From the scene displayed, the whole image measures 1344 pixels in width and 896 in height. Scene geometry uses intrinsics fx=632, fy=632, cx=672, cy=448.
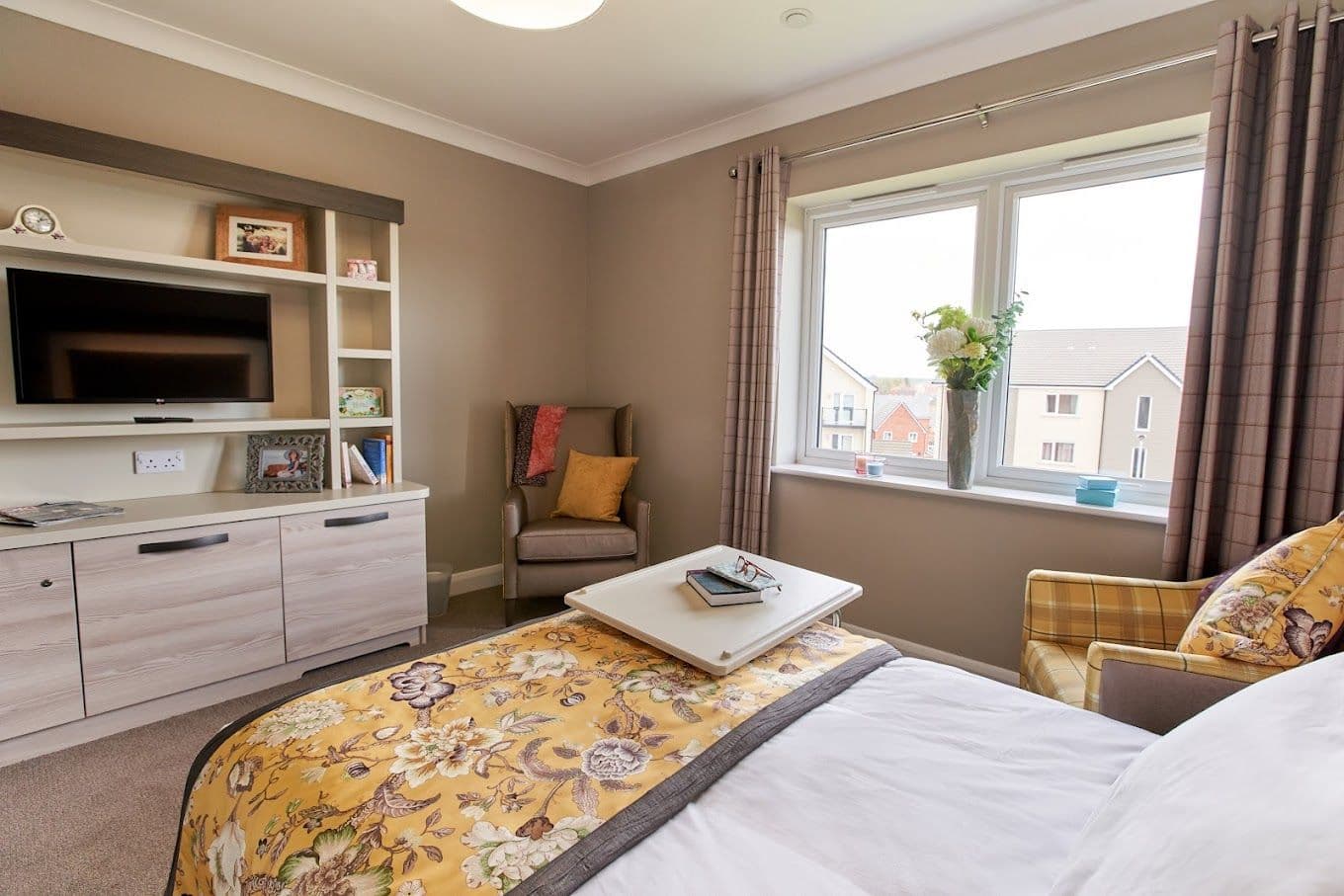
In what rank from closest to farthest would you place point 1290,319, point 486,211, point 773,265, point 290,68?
point 1290,319, point 290,68, point 773,265, point 486,211

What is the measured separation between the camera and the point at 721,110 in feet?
10.6

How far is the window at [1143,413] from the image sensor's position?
2.49 m

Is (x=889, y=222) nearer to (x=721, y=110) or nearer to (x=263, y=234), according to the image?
(x=721, y=110)

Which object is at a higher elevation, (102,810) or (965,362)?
(965,362)

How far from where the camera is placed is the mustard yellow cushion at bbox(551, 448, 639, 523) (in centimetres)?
344

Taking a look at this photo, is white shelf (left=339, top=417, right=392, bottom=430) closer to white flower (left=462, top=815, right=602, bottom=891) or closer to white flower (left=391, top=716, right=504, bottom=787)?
white flower (left=391, top=716, right=504, bottom=787)

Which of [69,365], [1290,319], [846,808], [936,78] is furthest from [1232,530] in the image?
[69,365]

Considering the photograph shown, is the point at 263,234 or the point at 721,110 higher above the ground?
the point at 721,110

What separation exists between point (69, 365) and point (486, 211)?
2055 millimetres

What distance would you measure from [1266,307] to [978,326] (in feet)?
2.89

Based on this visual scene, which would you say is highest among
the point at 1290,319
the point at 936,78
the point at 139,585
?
the point at 936,78

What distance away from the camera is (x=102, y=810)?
72.0 inches

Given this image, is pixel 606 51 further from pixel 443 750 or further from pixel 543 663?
pixel 443 750

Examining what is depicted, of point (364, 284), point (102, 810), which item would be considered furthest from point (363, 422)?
point (102, 810)
